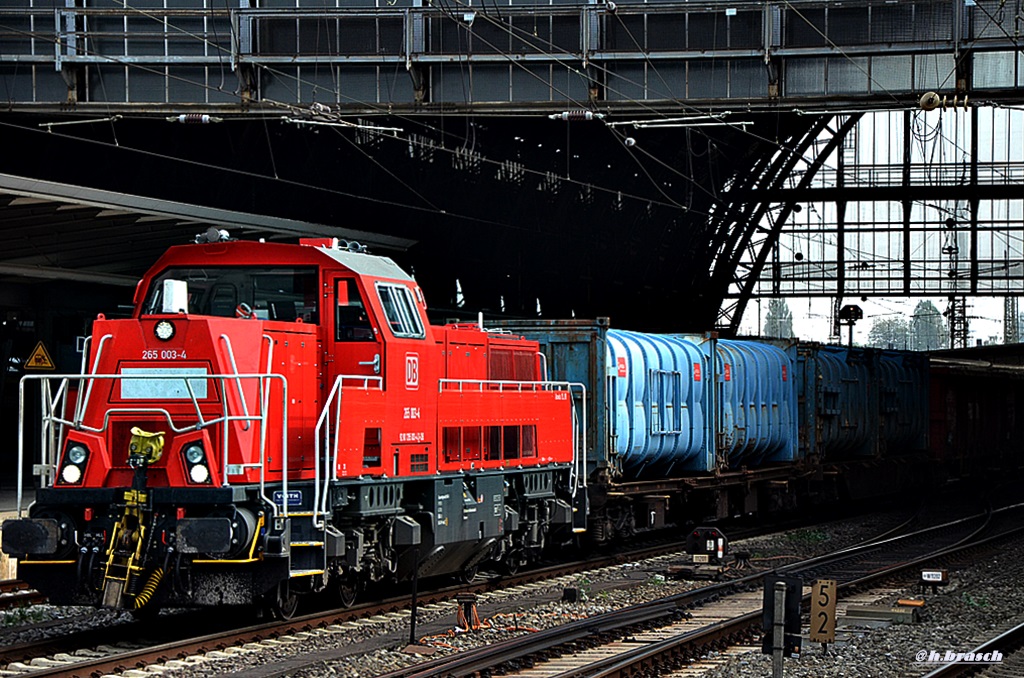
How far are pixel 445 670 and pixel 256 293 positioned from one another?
4.13m

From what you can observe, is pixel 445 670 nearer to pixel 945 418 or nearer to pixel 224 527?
pixel 224 527

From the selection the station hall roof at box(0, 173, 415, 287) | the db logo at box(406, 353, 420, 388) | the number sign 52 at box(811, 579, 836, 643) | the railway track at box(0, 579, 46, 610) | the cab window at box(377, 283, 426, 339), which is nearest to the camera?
the number sign 52 at box(811, 579, 836, 643)

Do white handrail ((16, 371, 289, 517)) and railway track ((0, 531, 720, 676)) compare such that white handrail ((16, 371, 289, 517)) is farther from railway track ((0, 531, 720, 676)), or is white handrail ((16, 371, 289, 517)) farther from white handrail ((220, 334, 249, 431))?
railway track ((0, 531, 720, 676))

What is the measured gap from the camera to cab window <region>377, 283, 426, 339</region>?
1329cm

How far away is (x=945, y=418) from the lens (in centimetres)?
3697

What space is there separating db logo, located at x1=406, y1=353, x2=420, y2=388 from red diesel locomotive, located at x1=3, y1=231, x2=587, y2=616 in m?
0.01

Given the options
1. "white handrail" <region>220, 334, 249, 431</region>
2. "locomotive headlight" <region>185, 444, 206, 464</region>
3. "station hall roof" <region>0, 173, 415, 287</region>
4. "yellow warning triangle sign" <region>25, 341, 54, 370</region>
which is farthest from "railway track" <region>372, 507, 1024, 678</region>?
"yellow warning triangle sign" <region>25, 341, 54, 370</region>

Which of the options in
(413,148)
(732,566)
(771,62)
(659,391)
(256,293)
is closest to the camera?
(256,293)

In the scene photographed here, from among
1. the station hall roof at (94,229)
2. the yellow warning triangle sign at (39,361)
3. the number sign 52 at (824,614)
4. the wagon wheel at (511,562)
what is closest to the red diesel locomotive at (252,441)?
the wagon wheel at (511,562)

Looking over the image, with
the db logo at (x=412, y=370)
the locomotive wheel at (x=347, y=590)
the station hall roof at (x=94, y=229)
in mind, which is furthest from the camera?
the station hall roof at (x=94, y=229)

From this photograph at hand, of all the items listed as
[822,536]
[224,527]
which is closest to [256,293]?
[224,527]

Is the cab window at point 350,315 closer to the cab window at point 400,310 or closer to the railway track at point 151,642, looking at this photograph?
the cab window at point 400,310

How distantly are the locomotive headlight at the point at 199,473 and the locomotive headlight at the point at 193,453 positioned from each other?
0.07 meters

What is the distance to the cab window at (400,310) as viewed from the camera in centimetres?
1329
